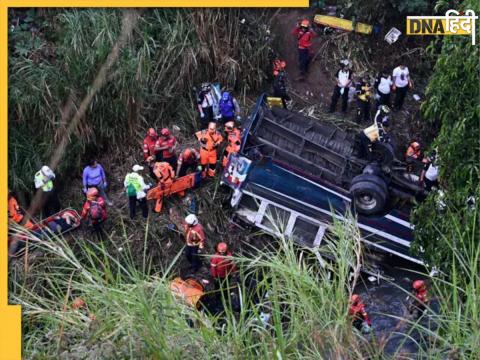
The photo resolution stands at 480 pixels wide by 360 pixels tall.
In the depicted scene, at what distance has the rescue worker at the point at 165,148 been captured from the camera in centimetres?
1288

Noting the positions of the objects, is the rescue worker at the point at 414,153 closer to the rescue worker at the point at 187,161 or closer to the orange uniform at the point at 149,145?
the rescue worker at the point at 187,161

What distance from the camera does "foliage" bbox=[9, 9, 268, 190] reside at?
43.9 feet

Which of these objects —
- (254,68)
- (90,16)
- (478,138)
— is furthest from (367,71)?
(478,138)

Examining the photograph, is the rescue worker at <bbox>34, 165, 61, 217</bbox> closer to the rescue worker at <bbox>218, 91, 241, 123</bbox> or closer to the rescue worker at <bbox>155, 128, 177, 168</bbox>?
the rescue worker at <bbox>155, 128, 177, 168</bbox>

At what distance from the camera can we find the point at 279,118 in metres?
13.2

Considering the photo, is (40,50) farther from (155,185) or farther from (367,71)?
(367,71)

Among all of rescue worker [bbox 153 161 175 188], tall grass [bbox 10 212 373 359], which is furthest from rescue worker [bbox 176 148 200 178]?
tall grass [bbox 10 212 373 359]

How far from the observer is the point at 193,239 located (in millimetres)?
11719

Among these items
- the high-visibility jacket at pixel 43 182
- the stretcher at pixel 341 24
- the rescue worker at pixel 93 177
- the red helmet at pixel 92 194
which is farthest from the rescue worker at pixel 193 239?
the stretcher at pixel 341 24

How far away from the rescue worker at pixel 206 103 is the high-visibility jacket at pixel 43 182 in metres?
3.04

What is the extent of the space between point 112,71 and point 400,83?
5.11 metres

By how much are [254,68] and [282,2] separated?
1.72 m

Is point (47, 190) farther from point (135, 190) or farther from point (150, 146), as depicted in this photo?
point (150, 146)

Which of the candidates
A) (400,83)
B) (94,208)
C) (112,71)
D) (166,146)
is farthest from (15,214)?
(400,83)
